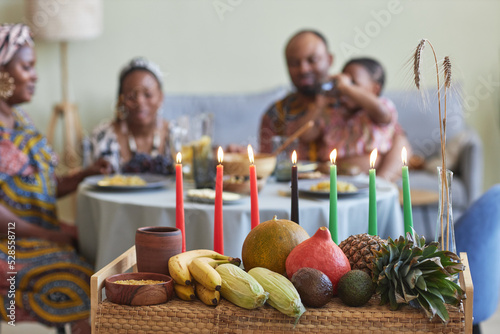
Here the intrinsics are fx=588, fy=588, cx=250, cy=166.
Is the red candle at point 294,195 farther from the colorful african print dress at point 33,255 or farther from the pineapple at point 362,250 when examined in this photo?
the colorful african print dress at point 33,255

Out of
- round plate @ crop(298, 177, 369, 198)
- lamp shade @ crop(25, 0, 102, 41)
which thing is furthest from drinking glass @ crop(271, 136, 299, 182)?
lamp shade @ crop(25, 0, 102, 41)

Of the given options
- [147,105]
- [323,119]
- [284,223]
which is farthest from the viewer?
[147,105]

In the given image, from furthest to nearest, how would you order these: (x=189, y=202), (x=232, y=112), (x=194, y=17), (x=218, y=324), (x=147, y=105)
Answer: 1. (x=194, y=17)
2. (x=232, y=112)
3. (x=147, y=105)
4. (x=189, y=202)
5. (x=218, y=324)

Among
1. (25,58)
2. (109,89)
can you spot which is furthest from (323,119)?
(109,89)

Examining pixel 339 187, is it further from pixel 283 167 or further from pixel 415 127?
pixel 415 127

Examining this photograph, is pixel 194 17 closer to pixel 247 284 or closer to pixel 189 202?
pixel 189 202

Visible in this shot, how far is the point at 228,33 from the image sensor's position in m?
4.57

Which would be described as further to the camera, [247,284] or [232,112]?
[232,112]

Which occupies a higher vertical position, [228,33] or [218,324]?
[228,33]

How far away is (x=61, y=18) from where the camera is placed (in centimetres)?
404

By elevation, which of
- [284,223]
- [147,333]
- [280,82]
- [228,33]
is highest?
[228,33]

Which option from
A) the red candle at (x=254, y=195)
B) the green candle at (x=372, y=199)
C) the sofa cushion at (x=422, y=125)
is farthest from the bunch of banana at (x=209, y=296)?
the sofa cushion at (x=422, y=125)

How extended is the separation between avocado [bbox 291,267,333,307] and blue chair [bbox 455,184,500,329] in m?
1.12

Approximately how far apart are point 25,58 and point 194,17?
101 inches
